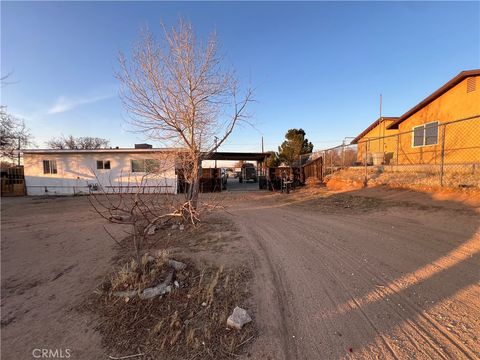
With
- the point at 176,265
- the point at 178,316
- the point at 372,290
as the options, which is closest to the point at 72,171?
the point at 176,265

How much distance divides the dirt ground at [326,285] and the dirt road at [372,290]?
1 cm

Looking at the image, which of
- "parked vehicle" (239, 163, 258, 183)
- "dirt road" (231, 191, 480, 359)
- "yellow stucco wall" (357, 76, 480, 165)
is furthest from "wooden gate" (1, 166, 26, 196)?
"yellow stucco wall" (357, 76, 480, 165)

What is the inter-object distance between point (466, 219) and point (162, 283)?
6582mm

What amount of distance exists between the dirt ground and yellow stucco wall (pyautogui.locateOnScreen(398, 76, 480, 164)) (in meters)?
5.80

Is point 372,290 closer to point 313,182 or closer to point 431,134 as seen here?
point 431,134

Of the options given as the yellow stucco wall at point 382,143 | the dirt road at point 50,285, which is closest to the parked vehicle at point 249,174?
the yellow stucco wall at point 382,143

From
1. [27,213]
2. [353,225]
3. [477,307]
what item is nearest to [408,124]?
[353,225]

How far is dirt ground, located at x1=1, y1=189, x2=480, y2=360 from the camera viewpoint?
2002 mm

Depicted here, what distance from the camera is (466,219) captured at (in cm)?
508

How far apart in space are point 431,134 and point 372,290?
1288 centimetres

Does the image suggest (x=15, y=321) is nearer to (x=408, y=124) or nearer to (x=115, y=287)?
(x=115, y=287)

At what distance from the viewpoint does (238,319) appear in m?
2.25

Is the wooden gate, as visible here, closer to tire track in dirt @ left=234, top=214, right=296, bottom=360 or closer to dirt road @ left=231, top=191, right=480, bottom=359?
tire track in dirt @ left=234, top=214, right=296, bottom=360

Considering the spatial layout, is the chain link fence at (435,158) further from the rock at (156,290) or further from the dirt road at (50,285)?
the dirt road at (50,285)
